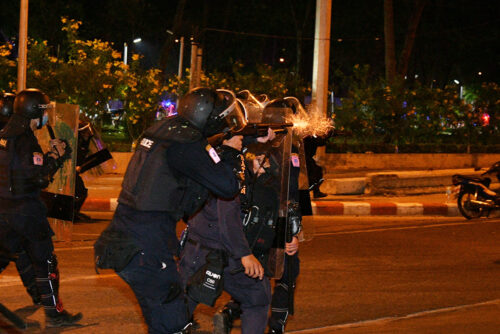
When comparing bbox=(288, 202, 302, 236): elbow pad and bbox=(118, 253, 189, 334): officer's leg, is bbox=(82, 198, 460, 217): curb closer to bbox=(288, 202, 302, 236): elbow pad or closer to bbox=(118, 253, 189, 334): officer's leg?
bbox=(288, 202, 302, 236): elbow pad

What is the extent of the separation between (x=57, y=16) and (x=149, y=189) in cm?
3531

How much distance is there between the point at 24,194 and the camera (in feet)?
19.4

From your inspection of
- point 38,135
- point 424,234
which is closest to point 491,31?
point 424,234

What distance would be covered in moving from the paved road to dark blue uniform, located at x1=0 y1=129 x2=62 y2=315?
2.06 feet

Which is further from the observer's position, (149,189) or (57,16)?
(57,16)

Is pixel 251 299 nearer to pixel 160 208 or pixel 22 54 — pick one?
pixel 160 208

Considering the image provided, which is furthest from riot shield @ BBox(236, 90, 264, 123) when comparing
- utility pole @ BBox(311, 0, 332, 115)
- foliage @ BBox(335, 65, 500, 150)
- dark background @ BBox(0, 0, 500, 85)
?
dark background @ BBox(0, 0, 500, 85)

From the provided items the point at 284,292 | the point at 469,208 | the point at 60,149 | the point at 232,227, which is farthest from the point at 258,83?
the point at 232,227

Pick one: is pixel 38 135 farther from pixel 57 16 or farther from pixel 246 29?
pixel 246 29

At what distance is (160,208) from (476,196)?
10.3m

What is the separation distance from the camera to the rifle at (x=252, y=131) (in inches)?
183

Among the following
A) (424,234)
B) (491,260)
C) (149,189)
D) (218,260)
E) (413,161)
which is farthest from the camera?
(413,161)

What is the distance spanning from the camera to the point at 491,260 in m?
9.59

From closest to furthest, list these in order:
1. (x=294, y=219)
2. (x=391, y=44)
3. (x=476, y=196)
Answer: (x=294, y=219)
(x=476, y=196)
(x=391, y=44)
